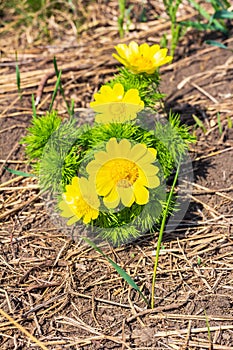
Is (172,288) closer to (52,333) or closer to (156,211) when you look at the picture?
(156,211)

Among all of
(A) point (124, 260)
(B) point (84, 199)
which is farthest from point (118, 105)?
(A) point (124, 260)

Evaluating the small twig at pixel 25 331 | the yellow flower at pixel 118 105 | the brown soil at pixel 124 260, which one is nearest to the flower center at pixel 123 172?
the yellow flower at pixel 118 105

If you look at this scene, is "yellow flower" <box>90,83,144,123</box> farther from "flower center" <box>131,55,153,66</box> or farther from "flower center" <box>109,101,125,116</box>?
"flower center" <box>131,55,153,66</box>

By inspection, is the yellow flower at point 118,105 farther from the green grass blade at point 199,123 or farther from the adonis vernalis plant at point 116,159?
the green grass blade at point 199,123

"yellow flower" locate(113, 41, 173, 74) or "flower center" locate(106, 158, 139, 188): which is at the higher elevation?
"yellow flower" locate(113, 41, 173, 74)

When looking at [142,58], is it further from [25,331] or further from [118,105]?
[25,331]

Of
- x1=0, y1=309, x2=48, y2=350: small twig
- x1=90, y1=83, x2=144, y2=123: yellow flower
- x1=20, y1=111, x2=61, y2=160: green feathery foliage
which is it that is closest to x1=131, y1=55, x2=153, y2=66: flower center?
x1=90, y1=83, x2=144, y2=123: yellow flower
